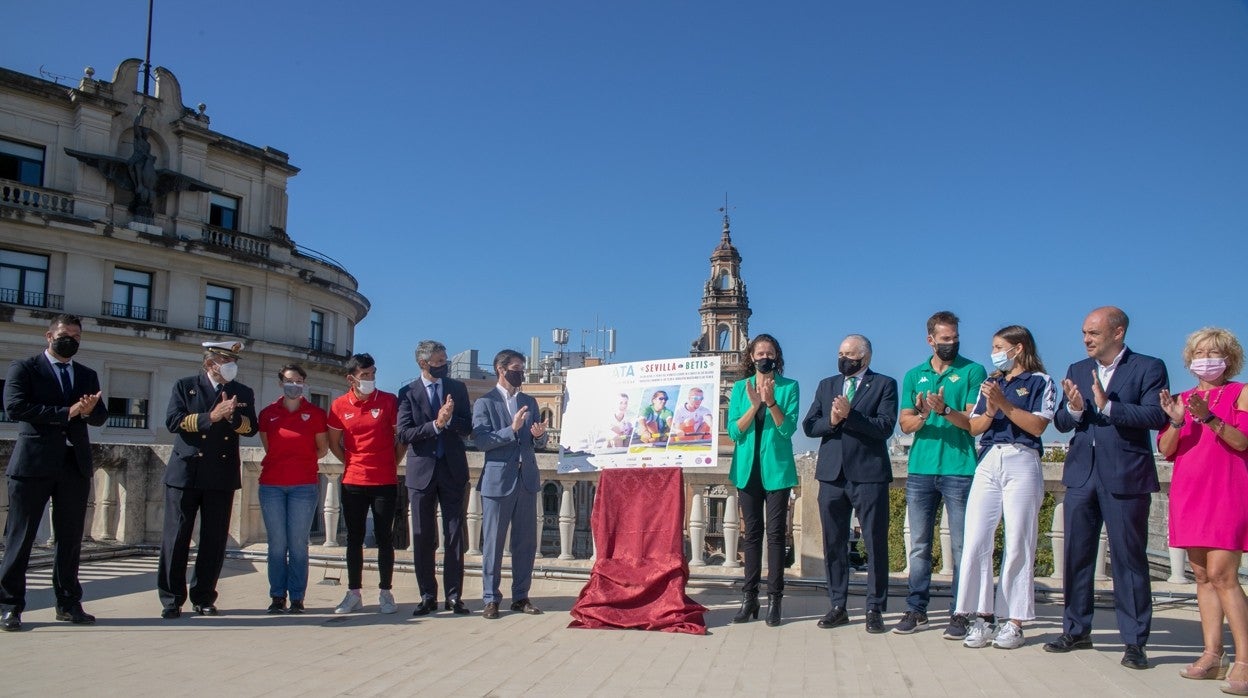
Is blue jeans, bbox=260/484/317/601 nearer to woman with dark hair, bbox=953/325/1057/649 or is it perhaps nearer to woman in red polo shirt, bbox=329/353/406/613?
woman in red polo shirt, bbox=329/353/406/613

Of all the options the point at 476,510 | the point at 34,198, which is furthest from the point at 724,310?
the point at 476,510

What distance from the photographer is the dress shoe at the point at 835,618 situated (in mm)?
6477

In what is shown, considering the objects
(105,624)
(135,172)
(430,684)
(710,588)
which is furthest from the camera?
(135,172)

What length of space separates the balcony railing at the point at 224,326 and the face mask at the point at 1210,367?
3884cm

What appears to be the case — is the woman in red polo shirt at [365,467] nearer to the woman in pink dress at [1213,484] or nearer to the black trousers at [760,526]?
the black trousers at [760,526]

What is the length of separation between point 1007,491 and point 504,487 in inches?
144

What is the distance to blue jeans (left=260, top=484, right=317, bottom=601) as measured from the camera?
23.7 feet

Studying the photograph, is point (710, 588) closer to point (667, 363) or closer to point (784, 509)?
→ point (784, 509)

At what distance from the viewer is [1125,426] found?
5.49 m

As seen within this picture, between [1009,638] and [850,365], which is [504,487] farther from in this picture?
[1009,638]

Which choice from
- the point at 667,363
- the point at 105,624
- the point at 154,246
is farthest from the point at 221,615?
the point at 154,246

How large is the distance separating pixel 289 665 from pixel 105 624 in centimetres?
206

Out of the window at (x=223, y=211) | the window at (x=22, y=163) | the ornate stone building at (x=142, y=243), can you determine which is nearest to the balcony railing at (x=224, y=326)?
the ornate stone building at (x=142, y=243)

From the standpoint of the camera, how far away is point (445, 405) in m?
7.03
